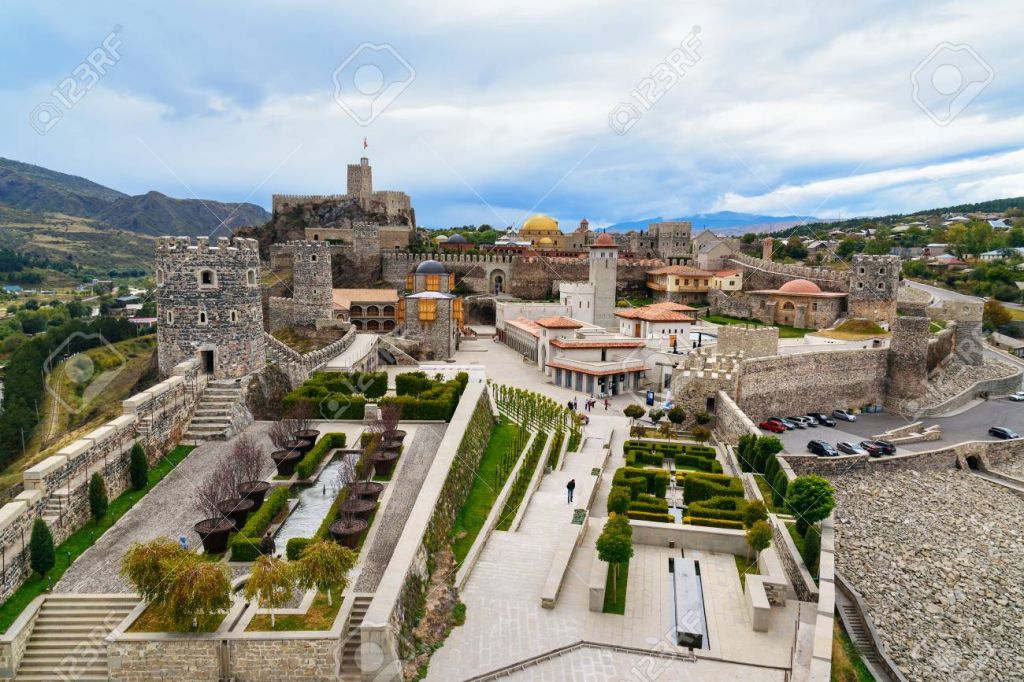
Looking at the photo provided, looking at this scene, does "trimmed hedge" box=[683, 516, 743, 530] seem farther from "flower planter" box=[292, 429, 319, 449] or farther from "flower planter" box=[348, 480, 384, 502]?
"flower planter" box=[292, 429, 319, 449]

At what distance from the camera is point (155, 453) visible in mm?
15945

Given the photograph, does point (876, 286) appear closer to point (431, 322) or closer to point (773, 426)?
point (773, 426)

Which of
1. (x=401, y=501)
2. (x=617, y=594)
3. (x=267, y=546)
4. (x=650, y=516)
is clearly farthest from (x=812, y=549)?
(x=267, y=546)

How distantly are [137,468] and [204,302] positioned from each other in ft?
17.9

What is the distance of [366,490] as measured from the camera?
13.5 metres

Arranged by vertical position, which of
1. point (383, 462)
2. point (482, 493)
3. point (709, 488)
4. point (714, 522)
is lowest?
point (714, 522)

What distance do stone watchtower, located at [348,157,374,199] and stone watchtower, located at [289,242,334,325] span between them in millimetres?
31119

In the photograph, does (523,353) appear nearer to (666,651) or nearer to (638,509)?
(638,509)

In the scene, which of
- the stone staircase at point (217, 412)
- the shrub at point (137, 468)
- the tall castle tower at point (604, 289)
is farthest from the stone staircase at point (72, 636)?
the tall castle tower at point (604, 289)

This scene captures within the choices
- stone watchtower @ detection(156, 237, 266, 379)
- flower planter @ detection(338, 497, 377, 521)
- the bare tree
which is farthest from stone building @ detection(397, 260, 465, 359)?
flower planter @ detection(338, 497, 377, 521)

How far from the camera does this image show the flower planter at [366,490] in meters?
13.4

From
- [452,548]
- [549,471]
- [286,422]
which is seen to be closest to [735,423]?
[549,471]

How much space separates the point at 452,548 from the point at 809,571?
7.93 meters

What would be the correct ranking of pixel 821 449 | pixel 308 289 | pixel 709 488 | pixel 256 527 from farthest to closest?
pixel 308 289 → pixel 821 449 → pixel 709 488 → pixel 256 527
